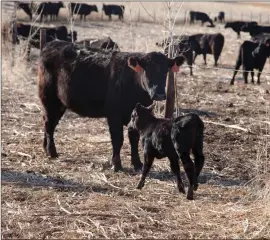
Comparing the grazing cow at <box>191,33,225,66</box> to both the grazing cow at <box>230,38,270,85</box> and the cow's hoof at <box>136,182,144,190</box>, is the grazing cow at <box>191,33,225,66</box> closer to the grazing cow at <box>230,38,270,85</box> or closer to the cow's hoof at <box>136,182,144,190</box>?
the grazing cow at <box>230,38,270,85</box>

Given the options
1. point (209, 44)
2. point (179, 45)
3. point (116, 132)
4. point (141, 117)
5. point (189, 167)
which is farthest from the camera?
point (209, 44)

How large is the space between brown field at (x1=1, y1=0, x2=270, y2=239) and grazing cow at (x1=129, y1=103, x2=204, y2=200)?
1.01 feet

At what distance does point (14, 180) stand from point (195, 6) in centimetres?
4998

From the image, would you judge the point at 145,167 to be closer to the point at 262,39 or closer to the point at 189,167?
the point at 189,167

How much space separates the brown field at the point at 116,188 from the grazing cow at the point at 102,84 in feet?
1.79

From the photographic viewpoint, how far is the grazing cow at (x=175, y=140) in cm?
621

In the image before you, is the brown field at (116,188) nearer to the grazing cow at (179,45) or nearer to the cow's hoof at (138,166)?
the cow's hoof at (138,166)

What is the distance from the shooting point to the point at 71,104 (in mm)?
8266

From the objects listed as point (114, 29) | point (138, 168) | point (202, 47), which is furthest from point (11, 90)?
point (114, 29)

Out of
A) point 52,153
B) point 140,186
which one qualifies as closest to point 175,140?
point 140,186

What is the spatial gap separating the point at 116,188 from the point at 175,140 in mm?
1033

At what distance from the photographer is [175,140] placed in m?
6.25

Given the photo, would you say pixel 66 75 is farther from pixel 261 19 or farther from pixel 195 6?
pixel 195 6

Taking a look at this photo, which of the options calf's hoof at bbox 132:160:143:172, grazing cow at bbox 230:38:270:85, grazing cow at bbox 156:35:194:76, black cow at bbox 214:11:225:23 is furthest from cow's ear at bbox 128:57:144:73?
black cow at bbox 214:11:225:23
